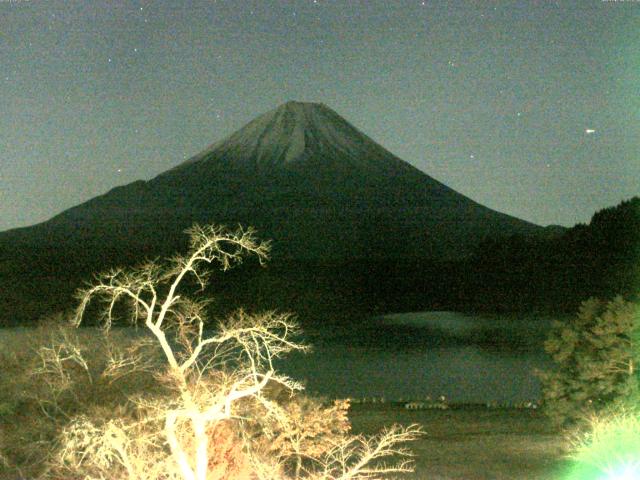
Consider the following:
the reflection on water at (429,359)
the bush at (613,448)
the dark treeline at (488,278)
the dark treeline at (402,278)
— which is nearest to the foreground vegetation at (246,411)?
the bush at (613,448)

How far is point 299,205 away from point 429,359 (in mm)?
61693

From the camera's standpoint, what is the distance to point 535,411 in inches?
965

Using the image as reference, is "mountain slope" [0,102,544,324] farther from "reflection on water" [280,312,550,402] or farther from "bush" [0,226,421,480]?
"bush" [0,226,421,480]

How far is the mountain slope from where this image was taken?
9825cm

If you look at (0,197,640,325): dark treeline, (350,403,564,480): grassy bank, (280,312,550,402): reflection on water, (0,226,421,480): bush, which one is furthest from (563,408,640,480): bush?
(0,197,640,325): dark treeline

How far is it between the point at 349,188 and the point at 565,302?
1951 inches

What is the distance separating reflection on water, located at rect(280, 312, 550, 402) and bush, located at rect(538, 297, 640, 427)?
44.9 feet

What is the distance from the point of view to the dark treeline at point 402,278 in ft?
200

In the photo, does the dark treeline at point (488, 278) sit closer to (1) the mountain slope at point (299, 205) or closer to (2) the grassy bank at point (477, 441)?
(1) the mountain slope at point (299, 205)

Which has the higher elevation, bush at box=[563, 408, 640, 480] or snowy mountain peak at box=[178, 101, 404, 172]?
snowy mountain peak at box=[178, 101, 404, 172]

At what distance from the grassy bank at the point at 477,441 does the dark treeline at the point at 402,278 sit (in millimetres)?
33411

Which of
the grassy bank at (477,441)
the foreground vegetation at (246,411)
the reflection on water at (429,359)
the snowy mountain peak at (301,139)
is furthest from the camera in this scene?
the snowy mountain peak at (301,139)

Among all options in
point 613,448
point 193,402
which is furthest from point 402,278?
point 193,402

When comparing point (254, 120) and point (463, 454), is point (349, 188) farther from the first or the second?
point (463, 454)
